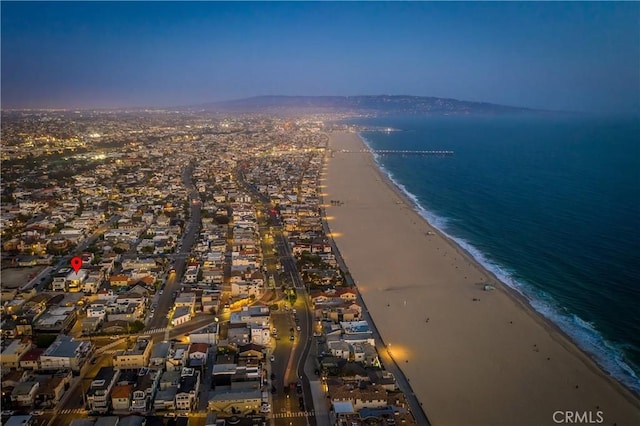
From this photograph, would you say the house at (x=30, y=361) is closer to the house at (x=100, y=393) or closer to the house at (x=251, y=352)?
the house at (x=100, y=393)

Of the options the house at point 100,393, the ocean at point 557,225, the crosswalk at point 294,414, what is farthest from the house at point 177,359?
the ocean at point 557,225

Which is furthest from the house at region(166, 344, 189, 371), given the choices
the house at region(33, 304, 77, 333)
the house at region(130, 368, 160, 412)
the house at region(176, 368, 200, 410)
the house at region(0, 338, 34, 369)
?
the house at region(33, 304, 77, 333)

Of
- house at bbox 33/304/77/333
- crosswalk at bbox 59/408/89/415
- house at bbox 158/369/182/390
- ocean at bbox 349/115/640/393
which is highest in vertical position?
ocean at bbox 349/115/640/393

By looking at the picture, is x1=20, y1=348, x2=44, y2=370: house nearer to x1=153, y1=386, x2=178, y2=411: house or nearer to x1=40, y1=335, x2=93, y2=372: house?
x1=40, y1=335, x2=93, y2=372: house

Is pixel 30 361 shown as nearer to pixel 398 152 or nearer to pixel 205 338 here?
pixel 205 338

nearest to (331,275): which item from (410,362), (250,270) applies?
(250,270)

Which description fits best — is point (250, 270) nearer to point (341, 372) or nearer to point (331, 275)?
point (331, 275)
